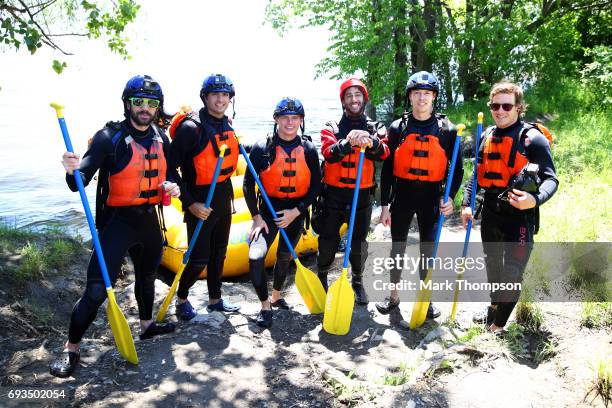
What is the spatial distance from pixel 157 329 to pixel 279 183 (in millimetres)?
1426

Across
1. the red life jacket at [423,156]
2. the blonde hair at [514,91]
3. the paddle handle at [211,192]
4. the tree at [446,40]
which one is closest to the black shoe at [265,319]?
the paddle handle at [211,192]

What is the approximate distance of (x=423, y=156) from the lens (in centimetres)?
364

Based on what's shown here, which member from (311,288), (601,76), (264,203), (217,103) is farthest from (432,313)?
(601,76)

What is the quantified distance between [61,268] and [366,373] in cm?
366

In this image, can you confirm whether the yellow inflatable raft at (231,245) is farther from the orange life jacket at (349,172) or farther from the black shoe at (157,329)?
the orange life jacket at (349,172)

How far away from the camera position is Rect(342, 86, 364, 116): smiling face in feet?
12.1

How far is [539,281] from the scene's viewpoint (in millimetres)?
4109

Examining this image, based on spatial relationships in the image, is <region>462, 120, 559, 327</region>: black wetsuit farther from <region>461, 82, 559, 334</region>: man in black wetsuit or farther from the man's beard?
the man's beard

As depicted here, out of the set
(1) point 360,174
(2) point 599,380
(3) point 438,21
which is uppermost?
(3) point 438,21

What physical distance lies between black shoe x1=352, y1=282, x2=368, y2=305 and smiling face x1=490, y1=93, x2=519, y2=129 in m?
1.86

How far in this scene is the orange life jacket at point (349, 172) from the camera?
3850 millimetres

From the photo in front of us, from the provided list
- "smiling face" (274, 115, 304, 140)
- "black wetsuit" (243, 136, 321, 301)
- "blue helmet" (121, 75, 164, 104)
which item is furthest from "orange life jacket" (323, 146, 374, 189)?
"blue helmet" (121, 75, 164, 104)

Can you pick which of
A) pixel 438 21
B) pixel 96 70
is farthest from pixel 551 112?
pixel 96 70

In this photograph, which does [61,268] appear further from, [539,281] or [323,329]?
[539,281]
